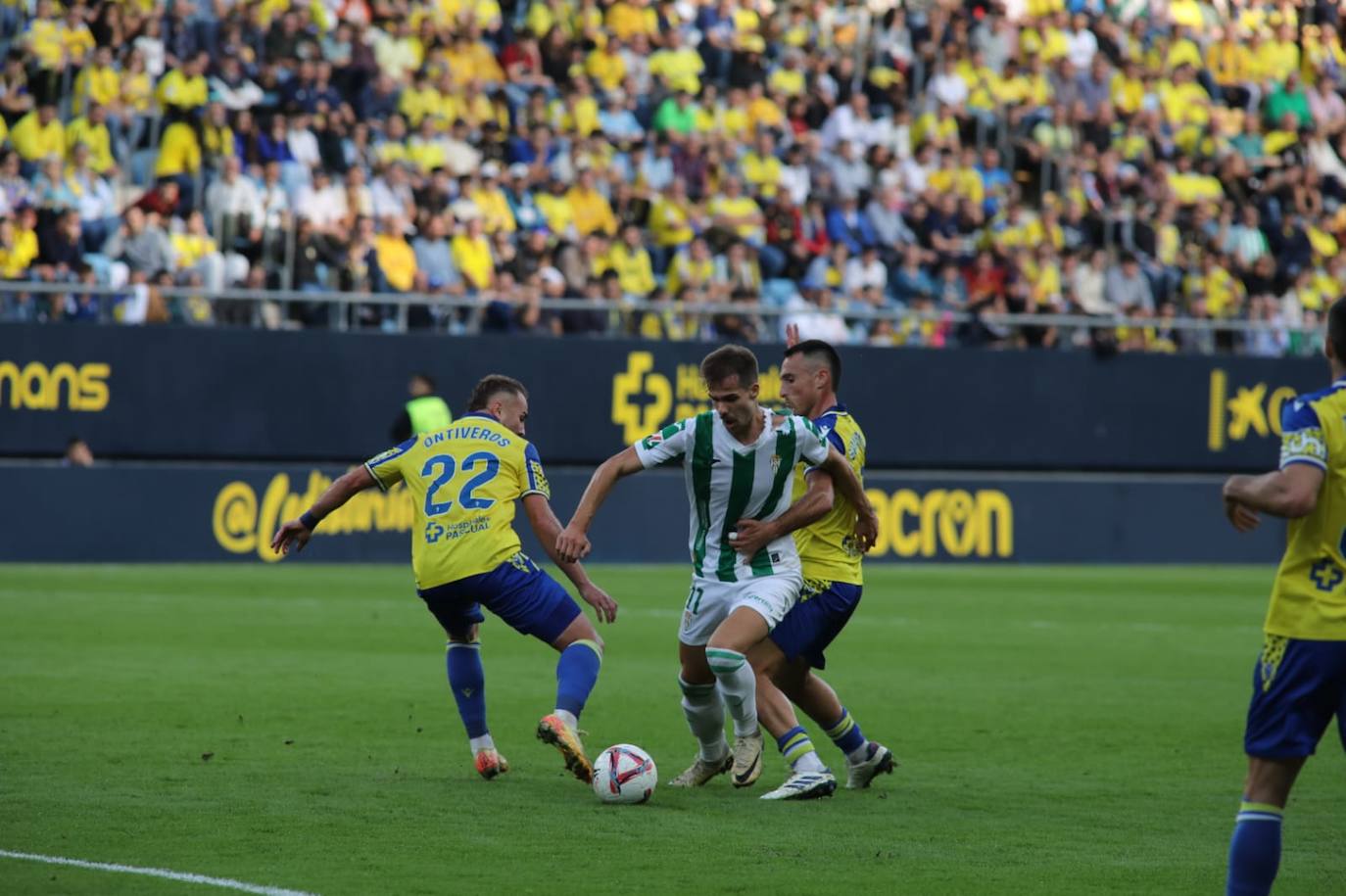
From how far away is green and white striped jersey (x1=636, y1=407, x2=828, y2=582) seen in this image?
853cm

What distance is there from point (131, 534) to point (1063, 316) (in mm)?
12050

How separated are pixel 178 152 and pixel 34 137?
153cm

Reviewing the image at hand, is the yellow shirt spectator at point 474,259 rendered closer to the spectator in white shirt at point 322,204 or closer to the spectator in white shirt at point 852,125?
the spectator in white shirt at point 322,204

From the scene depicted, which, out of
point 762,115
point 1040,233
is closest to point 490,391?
point 762,115

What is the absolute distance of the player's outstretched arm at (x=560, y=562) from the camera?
331 inches

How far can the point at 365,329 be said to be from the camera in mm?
23391

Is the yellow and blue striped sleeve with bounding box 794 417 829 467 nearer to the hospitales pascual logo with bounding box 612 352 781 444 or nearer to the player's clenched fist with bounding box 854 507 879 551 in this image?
the player's clenched fist with bounding box 854 507 879 551

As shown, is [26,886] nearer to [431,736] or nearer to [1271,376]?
[431,736]

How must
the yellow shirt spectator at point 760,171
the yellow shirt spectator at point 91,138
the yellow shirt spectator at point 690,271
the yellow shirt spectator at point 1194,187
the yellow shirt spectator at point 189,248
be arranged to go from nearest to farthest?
the yellow shirt spectator at point 189,248 < the yellow shirt spectator at point 91,138 < the yellow shirt spectator at point 690,271 < the yellow shirt spectator at point 760,171 < the yellow shirt spectator at point 1194,187

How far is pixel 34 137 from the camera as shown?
21.9 meters

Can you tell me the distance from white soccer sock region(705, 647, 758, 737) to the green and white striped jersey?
0.44 meters

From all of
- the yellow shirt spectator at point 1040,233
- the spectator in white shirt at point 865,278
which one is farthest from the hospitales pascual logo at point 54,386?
the yellow shirt spectator at point 1040,233

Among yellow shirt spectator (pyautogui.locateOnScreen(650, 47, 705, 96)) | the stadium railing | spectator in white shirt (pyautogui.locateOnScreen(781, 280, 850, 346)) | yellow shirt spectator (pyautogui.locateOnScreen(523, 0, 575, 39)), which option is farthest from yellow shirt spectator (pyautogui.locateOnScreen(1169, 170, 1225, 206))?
yellow shirt spectator (pyautogui.locateOnScreen(523, 0, 575, 39))

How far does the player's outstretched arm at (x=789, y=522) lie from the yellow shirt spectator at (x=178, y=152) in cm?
1523
